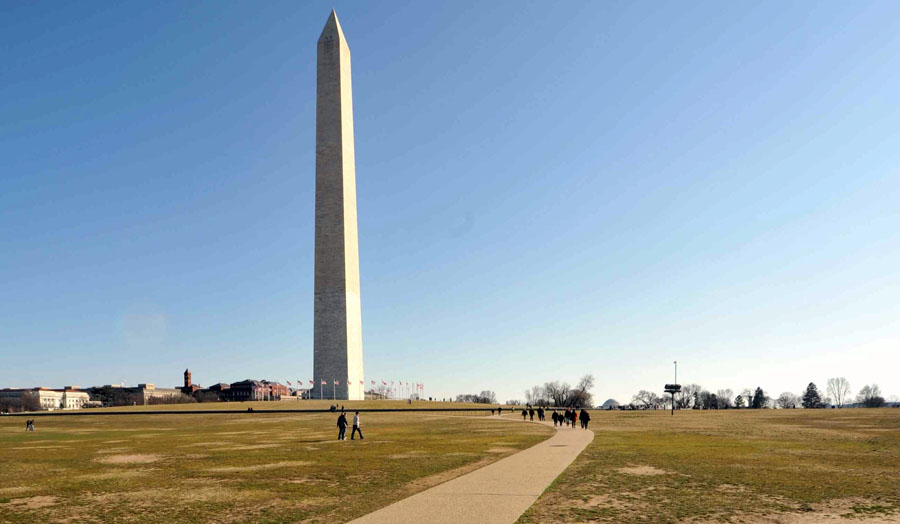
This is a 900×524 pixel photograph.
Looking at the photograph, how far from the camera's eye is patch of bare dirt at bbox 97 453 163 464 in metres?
21.9

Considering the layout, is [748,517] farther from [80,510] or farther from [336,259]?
[336,259]

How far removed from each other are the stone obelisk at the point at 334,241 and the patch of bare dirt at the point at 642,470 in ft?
236

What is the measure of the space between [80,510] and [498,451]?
44.4ft

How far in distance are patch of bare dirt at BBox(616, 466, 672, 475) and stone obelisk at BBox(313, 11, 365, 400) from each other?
236 feet

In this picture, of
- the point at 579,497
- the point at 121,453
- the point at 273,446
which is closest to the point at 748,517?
the point at 579,497

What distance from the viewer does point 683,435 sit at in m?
32.1

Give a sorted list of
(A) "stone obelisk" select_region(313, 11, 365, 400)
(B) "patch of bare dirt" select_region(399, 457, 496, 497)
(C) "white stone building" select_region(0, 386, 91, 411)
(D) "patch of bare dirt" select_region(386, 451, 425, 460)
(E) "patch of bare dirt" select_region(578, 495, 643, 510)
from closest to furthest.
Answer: (E) "patch of bare dirt" select_region(578, 495, 643, 510) < (B) "patch of bare dirt" select_region(399, 457, 496, 497) < (D) "patch of bare dirt" select_region(386, 451, 425, 460) < (A) "stone obelisk" select_region(313, 11, 365, 400) < (C) "white stone building" select_region(0, 386, 91, 411)

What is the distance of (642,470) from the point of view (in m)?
17.9

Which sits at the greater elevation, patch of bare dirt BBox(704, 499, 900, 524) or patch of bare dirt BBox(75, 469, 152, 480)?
patch of bare dirt BBox(704, 499, 900, 524)

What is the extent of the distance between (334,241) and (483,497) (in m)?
77.5

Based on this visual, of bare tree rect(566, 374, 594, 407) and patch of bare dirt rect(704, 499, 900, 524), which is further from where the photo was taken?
bare tree rect(566, 374, 594, 407)

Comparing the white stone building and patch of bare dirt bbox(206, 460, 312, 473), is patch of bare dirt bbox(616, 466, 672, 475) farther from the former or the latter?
the white stone building

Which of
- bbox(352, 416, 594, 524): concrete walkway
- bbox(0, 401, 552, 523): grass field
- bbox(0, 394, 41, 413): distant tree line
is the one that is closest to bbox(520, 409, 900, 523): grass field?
bbox(352, 416, 594, 524): concrete walkway

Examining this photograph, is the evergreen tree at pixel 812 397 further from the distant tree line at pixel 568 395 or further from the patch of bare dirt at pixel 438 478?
the patch of bare dirt at pixel 438 478
